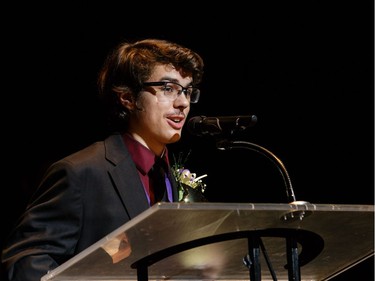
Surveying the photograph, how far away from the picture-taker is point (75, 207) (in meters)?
2.58

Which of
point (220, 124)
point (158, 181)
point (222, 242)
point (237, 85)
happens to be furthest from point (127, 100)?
point (237, 85)

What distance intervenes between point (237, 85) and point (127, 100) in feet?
6.11

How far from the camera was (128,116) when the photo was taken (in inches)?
120

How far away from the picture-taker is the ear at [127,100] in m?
3.04

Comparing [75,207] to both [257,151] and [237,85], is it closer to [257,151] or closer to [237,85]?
[257,151]

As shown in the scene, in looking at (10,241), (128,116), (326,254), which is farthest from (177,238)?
(128,116)

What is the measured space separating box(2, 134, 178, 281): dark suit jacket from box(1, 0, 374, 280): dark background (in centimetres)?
159

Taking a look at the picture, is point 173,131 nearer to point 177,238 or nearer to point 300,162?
point 177,238

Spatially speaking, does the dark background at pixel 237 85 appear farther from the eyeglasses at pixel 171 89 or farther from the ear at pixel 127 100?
the eyeglasses at pixel 171 89

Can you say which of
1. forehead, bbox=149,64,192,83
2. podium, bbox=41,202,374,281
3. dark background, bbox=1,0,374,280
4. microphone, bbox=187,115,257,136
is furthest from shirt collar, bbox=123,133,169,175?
dark background, bbox=1,0,374,280

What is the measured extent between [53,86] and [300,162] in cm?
159

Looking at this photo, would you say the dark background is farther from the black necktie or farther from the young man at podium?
the black necktie

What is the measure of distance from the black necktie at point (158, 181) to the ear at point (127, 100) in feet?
0.81

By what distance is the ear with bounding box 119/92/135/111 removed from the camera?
9.98ft
